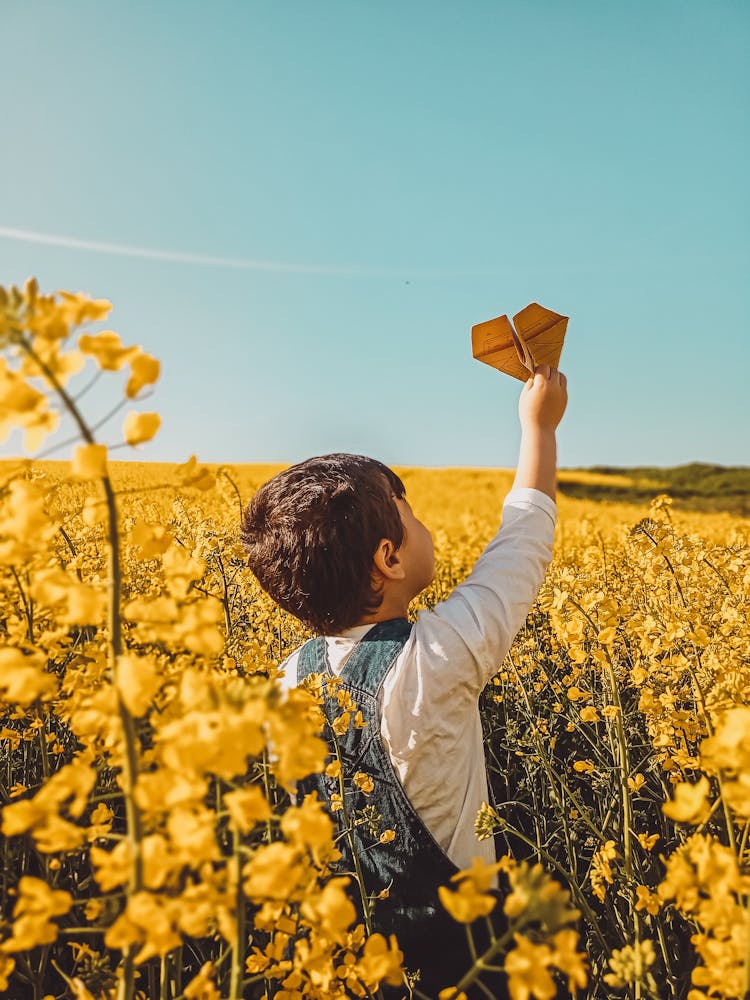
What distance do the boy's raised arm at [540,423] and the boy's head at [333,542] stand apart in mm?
312

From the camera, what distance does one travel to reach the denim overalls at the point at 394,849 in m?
1.46

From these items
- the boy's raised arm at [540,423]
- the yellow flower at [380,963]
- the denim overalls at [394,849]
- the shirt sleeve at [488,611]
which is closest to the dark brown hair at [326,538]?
the denim overalls at [394,849]

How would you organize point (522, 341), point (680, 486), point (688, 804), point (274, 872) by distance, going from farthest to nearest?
point (680, 486) → point (522, 341) → point (688, 804) → point (274, 872)

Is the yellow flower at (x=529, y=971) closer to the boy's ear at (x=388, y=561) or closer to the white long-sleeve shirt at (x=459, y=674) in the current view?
the white long-sleeve shirt at (x=459, y=674)

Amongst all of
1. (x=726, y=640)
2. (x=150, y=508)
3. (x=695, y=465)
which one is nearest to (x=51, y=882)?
(x=726, y=640)

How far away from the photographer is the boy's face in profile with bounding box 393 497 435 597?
1.62 meters

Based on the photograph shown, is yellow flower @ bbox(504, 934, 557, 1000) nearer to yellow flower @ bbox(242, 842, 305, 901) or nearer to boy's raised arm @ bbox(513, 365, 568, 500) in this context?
yellow flower @ bbox(242, 842, 305, 901)

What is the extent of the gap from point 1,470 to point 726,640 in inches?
75.1

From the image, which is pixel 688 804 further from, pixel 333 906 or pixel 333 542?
pixel 333 542

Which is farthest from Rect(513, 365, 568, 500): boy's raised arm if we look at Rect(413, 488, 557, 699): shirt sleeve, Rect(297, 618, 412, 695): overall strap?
Rect(297, 618, 412, 695): overall strap

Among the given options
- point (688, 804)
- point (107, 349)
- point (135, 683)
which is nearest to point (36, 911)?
point (135, 683)

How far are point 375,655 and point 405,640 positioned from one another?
0.07 m

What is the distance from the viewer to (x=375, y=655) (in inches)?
58.3

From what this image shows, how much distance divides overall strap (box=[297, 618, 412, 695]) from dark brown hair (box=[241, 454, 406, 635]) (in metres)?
0.07
